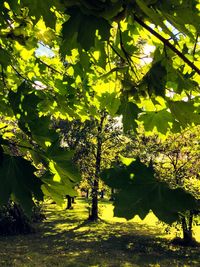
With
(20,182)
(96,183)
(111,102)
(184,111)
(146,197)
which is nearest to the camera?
(146,197)

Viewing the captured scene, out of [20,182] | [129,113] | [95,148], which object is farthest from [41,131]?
[95,148]

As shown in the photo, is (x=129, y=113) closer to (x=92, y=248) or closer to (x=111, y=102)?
(x=111, y=102)

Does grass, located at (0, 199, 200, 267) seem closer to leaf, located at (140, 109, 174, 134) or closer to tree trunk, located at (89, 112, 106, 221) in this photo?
tree trunk, located at (89, 112, 106, 221)

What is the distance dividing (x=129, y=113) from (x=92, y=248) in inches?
600

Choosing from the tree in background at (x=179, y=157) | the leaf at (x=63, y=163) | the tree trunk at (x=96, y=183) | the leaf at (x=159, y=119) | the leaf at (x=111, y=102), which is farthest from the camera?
the tree trunk at (x=96, y=183)

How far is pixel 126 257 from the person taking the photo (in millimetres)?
14883

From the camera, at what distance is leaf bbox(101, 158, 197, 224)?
1.36m

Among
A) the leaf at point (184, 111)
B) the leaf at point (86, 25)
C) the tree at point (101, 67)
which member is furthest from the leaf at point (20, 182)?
the leaf at point (184, 111)

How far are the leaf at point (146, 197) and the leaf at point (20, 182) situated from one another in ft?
1.03

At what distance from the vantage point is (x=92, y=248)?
663 inches

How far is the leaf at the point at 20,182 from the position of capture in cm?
151

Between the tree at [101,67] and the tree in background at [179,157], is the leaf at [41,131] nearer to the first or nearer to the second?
the tree at [101,67]

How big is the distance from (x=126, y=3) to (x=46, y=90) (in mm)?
2928

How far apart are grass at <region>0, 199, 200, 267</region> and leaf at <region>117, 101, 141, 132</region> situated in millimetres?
11752
